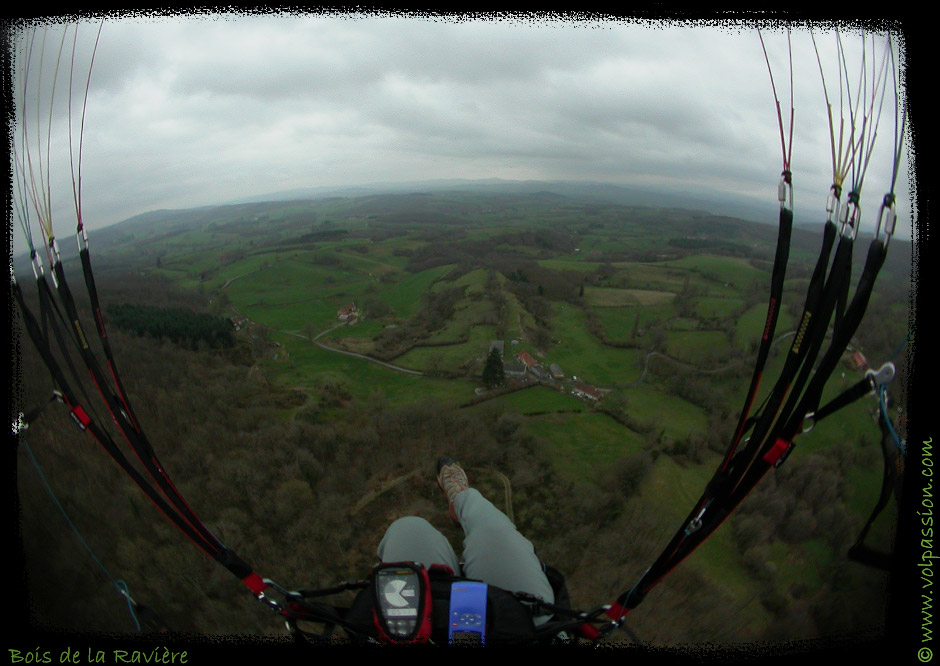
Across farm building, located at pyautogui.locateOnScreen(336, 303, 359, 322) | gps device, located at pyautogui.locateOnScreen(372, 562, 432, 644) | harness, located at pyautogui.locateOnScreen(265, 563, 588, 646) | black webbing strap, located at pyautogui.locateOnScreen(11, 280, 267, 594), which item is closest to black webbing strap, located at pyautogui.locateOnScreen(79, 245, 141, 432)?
black webbing strap, located at pyautogui.locateOnScreen(11, 280, 267, 594)

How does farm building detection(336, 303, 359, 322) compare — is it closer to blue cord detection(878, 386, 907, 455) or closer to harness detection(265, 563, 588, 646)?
harness detection(265, 563, 588, 646)

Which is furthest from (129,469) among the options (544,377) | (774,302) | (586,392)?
(544,377)

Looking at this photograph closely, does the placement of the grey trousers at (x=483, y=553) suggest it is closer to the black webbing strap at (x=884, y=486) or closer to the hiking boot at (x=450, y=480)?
the hiking boot at (x=450, y=480)

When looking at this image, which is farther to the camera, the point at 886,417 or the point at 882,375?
the point at 886,417

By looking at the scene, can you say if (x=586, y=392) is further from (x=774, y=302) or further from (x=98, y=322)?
(x=98, y=322)

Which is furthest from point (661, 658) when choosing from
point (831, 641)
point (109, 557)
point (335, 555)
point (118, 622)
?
point (109, 557)

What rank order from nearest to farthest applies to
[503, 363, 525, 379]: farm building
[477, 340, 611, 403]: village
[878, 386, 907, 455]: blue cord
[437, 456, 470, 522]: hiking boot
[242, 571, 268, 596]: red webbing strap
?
[878, 386, 907, 455]: blue cord → [242, 571, 268, 596]: red webbing strap → [437, 456, 470, 522]: hiking boot → [477, 340, 611, 403]: village → [503, 363, 525, 379]: farm building

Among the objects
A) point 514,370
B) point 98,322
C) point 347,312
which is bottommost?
point 514,370
